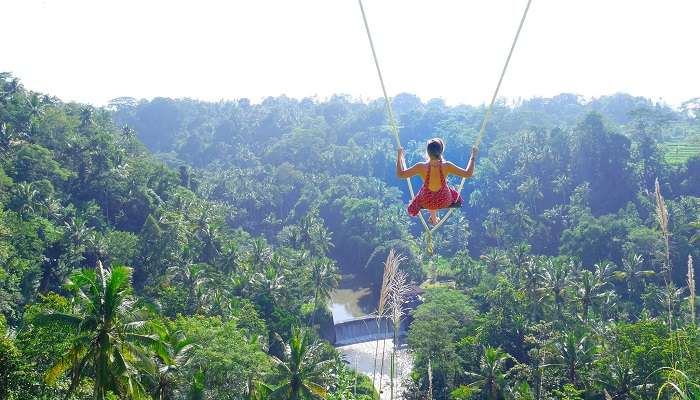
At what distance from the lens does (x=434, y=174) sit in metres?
8.19

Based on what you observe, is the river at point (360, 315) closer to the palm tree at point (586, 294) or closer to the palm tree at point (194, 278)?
the palm tree at point (194, 278)

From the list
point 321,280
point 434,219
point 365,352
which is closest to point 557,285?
point 365,352

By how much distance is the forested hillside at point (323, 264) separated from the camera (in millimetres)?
18953

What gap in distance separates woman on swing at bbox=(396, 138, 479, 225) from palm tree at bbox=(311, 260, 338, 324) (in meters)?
38.1

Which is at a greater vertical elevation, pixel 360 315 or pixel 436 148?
pixel 436 148

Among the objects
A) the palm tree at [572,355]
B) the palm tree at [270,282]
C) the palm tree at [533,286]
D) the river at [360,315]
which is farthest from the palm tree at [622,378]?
the palm tree at [270,282]

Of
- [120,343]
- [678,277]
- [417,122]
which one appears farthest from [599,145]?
[120,343]

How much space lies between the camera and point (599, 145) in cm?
7881

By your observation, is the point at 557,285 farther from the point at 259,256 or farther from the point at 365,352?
the point at 259,256

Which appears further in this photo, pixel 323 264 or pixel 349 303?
pixel 349 303

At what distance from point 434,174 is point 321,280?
3908cm

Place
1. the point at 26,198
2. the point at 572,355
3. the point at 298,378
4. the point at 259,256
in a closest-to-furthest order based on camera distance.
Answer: the point at 298,378 → the point at 572,355 → the point at 26,198 → the point at 259,256

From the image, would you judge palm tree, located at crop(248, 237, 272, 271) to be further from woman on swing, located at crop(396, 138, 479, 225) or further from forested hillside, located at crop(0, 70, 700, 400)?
woman on swing, located at crop(396, 138, 479, 225)

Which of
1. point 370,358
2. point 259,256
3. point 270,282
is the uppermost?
point 259,256
